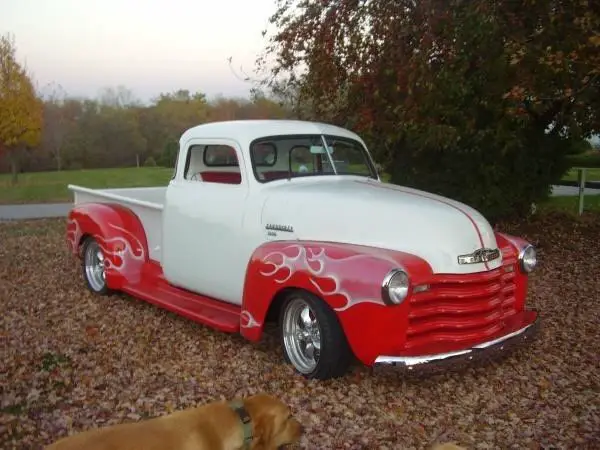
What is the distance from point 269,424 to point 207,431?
371 mm

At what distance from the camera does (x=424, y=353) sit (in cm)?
415

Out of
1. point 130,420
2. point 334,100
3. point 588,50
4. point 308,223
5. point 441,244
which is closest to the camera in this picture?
point 130,420

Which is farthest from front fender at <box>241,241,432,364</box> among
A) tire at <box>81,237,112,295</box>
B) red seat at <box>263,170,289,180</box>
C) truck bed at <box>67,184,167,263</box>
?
tire at <box>81,237,112,295</box>

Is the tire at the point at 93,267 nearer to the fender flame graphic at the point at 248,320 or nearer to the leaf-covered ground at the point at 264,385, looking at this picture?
the leaf-covered ground at the point at 264,385

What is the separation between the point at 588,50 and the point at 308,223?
15.4ft

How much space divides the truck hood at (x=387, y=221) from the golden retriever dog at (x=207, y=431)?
1611 mm

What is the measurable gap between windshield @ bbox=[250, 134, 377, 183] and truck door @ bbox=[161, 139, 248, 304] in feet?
0.59

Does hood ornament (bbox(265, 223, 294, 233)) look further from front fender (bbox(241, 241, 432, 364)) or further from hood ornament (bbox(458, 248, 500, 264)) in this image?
hood ornament (bbox(458, 248, 500, 264))

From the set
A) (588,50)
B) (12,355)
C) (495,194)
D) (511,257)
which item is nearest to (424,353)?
(511,257)

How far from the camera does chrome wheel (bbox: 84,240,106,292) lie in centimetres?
724

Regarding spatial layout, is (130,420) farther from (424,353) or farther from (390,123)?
(390,123)

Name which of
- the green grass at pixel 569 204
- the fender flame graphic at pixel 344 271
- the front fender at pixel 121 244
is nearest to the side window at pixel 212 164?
the front fender at pixel 121 244

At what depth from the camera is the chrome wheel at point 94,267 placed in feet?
23.8

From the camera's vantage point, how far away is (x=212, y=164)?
6031mm
